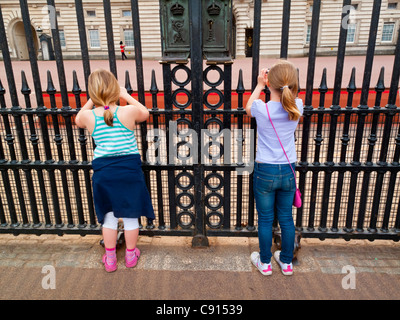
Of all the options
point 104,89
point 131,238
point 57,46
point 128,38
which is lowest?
point 131,238

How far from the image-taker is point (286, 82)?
2.30 meters

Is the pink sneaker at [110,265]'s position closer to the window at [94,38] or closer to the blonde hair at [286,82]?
the blonde hair at [286,82]

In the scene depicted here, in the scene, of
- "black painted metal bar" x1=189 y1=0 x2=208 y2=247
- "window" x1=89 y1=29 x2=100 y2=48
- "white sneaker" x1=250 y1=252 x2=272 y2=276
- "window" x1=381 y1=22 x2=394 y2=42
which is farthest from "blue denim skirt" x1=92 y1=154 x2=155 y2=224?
"window" x1=381 y1=22 x2=394 y2=42

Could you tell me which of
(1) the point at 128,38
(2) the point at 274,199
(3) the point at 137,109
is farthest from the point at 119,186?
(1) the point at 128,38

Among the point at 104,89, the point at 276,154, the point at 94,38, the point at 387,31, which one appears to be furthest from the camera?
the point at 94,38

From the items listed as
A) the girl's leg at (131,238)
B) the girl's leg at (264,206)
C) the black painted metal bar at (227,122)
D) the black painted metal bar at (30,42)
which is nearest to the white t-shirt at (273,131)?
the girl's leg at (264,206)

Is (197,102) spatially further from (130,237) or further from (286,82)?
(130,237)

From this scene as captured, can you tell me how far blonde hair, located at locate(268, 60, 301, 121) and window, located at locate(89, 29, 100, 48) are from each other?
117 feet

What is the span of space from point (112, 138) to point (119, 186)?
0.41 m

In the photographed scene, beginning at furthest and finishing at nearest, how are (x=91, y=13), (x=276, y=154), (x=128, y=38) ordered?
(x=128, y=38) < (x=91, y=13) < (x=276, y=154)

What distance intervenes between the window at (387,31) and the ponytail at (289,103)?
37.4 meters

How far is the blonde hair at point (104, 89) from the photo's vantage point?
2.35m

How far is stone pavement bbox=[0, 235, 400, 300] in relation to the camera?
256 centimetres
